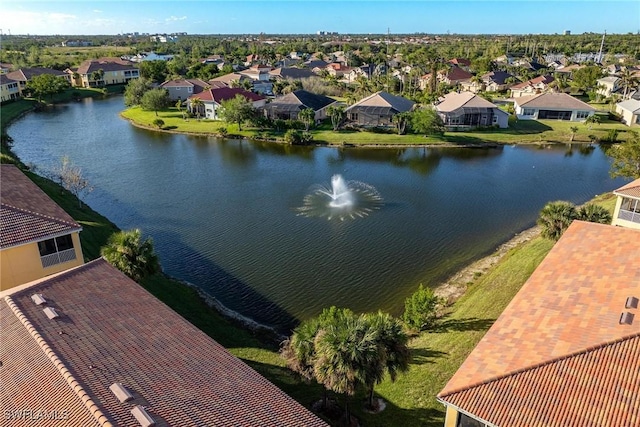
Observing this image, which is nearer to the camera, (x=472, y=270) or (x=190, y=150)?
(x=472, y=270)

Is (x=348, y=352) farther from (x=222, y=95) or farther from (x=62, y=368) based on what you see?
(x=222, y=95)

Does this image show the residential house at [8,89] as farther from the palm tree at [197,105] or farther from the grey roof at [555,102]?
the grey roof at [555,102]

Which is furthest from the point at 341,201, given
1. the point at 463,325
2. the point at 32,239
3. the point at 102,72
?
the point at 102,72

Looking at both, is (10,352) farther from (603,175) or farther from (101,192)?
(603,175)

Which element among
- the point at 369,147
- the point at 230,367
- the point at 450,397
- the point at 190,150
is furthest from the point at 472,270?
the point at 190,150

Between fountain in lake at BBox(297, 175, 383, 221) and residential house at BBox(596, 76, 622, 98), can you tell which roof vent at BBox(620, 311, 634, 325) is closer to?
fountain in lake at BBox(297, 175, 383, 221)

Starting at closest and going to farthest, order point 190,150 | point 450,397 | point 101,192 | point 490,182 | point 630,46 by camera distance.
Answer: point 450,397
point 101,192
point 490,182
point 190,150
point 630,46

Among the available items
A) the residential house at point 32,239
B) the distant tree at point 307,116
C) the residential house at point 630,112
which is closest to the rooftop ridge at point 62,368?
the residential house at point 32,239
